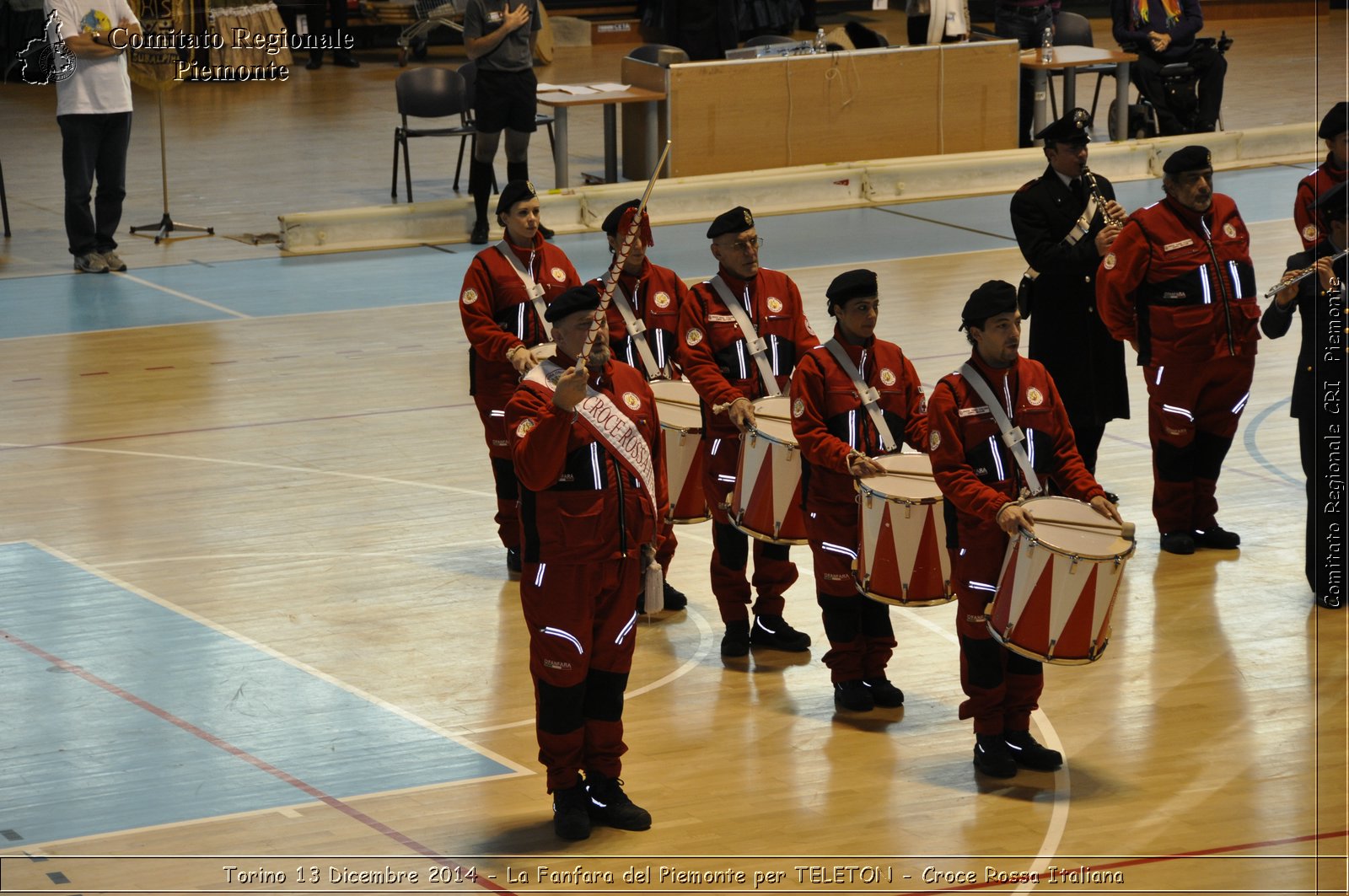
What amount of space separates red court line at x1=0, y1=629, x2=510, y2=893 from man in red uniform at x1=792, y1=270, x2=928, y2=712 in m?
2.04

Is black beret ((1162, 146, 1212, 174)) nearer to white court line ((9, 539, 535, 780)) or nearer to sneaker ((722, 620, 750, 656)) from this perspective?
sneaker ((722, 620, 750, 656))

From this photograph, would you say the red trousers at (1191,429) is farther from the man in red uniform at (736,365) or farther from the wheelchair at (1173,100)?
the wheelchair at (1173,100)

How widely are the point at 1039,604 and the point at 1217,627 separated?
7.47ft

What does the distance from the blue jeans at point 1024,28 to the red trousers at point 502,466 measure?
12.4 meters

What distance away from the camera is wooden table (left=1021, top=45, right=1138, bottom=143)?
19.8 m

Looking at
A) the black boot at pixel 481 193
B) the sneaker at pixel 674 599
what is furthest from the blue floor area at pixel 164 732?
the black boot at pixel 481 193

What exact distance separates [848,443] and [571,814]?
6.60ft

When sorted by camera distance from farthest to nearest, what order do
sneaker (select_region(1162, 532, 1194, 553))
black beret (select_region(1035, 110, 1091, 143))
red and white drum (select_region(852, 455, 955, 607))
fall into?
sneaker (select_region(1162, 532, 1194, 553)), black beret (select_region(1035, 110, 1091, 143)), red and white drum (select_region(852, 455, 955, 607))

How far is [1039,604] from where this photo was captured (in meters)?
6.98

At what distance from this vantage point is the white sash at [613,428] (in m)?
6.62

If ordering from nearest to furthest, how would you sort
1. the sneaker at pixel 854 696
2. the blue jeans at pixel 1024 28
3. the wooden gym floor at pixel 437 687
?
the wooden gym floor at pixel 437 687, the sneaker at pixel 854 696, the blue jeans at pixel 1024 28

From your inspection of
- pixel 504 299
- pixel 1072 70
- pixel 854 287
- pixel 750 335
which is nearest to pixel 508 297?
pixel 504 299

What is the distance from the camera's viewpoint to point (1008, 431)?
727 cm

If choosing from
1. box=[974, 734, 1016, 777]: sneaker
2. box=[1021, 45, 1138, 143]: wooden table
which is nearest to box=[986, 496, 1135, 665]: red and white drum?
box=[974, 734, 1016, 777]: sneaker
